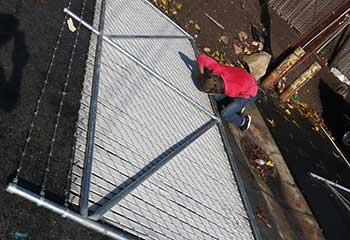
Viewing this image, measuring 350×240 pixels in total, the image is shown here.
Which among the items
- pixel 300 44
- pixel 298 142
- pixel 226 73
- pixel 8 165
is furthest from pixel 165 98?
pixel 300 44

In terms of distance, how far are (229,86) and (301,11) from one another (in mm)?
6632

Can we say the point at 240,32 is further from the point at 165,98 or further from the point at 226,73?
the point at 165,98

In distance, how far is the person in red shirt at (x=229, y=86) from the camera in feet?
28.6

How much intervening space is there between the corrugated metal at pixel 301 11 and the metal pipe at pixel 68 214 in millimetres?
11489

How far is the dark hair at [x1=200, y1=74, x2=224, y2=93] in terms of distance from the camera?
8.65 metres

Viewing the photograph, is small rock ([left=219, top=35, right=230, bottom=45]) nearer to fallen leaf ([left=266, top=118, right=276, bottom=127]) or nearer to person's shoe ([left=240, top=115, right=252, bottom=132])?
fallen leaf ([left=266, top=118, right=276, bottom=127])

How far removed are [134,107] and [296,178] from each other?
4901mm

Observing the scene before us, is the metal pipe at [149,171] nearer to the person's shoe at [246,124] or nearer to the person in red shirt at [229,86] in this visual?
the person in red shirt at [229,86]

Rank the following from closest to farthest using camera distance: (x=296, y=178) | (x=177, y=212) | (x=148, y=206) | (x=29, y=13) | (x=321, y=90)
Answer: (x=148, y=206) < (x=177, y=212) < (x=29, y=13) < (x=296, y=178) < (x=321, y=90)

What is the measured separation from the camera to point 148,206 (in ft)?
16.6

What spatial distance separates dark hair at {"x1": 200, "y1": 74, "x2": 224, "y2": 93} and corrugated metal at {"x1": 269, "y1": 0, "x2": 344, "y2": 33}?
669cm

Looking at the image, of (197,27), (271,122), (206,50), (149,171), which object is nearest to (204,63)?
(206,50)

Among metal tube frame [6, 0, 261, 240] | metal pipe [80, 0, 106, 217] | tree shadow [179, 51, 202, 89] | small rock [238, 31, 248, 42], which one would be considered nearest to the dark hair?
tree shadow [179, 51, 202, 89]

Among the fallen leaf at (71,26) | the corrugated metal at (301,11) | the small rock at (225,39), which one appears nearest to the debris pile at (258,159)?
the small rock at (225,39)
